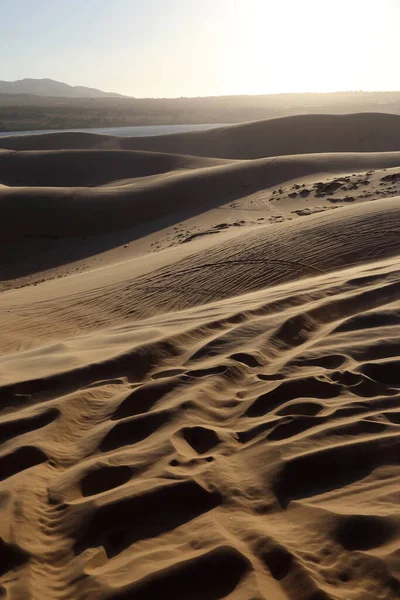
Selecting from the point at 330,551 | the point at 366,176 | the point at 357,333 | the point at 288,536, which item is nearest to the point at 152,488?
the point at 288,536

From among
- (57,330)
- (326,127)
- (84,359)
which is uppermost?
(326,127)

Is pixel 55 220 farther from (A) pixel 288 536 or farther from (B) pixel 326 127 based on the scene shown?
(B) pixel 326 127

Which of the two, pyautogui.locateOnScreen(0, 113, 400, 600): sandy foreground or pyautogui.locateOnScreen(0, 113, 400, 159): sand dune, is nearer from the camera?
pyautogui.locateOnScreen(0, 113, 400, 600): sandy foreground

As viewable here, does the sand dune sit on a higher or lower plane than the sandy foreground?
higher

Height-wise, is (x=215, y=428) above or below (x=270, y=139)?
below

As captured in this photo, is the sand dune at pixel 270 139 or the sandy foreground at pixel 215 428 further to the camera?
the sand dune at pixel 270 139

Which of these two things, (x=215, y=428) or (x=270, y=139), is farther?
(x=270, y=139)

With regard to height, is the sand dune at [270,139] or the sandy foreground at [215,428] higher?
the sand dune at [270,139]

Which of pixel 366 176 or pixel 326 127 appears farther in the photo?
pixel 326 127
